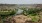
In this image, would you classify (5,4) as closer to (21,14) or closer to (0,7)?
(0,7)

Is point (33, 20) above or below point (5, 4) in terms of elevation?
below

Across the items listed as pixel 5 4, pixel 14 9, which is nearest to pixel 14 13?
pixel 14 9

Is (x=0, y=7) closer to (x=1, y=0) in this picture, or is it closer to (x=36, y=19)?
(x=1, y=0)

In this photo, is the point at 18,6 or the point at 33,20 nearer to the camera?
the point at 33,20

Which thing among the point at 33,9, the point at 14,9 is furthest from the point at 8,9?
the point at 33,9

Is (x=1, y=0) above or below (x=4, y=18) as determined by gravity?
above

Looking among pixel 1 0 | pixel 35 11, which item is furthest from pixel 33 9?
pixel 1 0

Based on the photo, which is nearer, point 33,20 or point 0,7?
point 33,20

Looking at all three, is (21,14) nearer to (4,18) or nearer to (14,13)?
(14,13)
